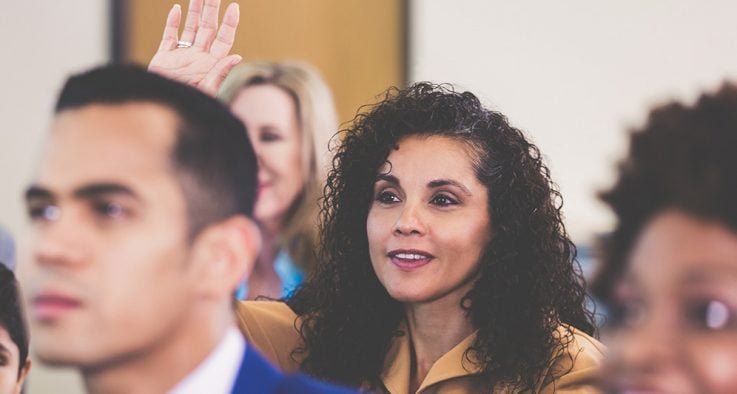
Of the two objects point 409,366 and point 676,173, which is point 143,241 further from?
point 409,366

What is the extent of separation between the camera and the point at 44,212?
1.24 meters

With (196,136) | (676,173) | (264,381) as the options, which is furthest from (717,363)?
(196,136)

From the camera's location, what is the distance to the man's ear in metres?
1.25

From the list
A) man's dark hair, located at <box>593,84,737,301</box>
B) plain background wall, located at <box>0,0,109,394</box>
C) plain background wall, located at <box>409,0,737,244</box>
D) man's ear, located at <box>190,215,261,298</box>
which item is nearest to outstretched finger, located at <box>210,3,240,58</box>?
man's ear, located at <box>190,215,261,298</box>

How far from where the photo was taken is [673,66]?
187 inches

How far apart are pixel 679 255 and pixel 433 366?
1.49 metres

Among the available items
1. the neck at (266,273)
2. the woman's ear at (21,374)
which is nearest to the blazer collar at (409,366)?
the woman's ear at (21,374)

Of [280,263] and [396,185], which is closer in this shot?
[396,185]

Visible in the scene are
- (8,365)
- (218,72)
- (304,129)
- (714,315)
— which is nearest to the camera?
(714,315)

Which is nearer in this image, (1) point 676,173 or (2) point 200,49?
(1) point 676,173

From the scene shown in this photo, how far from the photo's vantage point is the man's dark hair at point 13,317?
200 centimetres

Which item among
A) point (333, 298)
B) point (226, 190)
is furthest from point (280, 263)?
point (226, 190)

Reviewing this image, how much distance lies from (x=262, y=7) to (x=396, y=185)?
2428 millimetres

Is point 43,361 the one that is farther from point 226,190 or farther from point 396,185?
point 396,185
